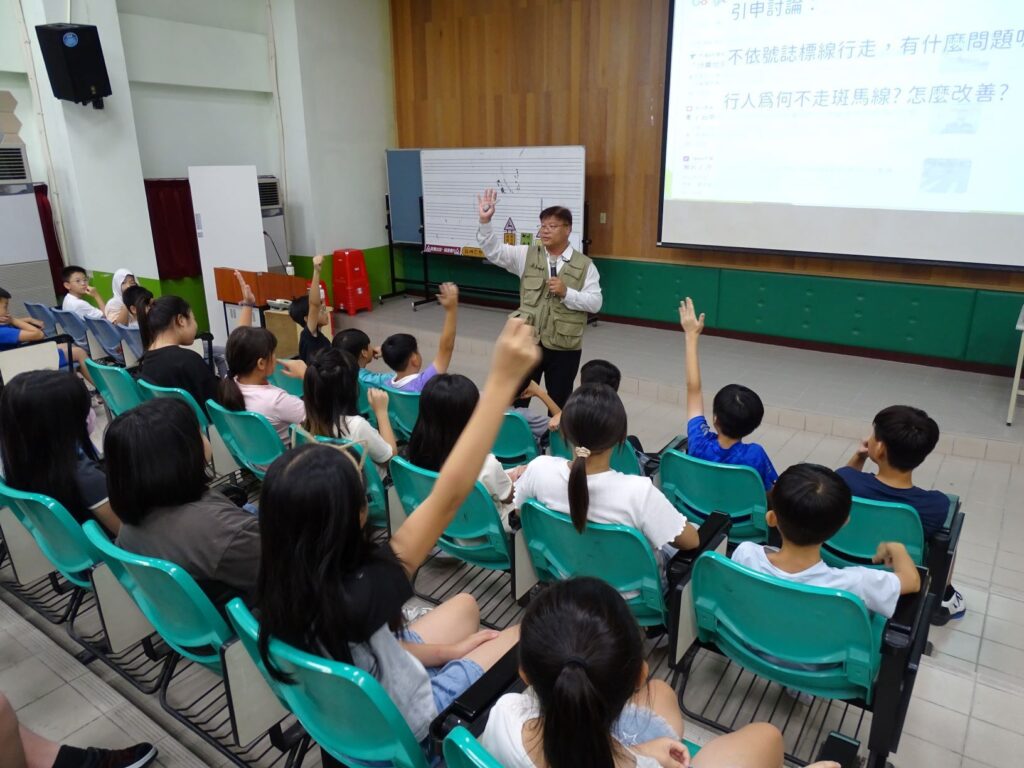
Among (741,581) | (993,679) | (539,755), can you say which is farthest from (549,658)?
(993,679)

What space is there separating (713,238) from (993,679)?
427 centimetres

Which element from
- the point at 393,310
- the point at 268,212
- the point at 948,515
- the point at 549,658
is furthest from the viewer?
the point at 393,310

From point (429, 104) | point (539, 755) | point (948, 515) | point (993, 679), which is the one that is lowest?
point (993, 679)

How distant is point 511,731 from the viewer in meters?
1.13

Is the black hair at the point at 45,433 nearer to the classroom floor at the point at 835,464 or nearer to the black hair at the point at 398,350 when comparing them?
the classroom floor at the point at 835,464

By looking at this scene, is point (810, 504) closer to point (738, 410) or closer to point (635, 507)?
point (635, 507)

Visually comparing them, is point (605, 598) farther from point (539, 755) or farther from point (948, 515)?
point (948, 515)

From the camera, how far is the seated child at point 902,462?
80.7 inches

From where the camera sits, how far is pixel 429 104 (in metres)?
7.46

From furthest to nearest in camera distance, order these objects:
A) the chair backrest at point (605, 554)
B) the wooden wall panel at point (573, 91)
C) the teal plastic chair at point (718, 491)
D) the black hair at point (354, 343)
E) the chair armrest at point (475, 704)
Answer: the wooden wall panel at point (573, 91), the black hair at point (354, 343), the teal plastic chair at point (718, 491), the chair backrest at point (605, 554), the chair armrest at point (475, 704)

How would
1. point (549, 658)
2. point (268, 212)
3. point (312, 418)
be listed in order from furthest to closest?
point (268, 212)
point (312, 418)
point (549, 658)

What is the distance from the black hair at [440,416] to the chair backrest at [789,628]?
35.9 inches

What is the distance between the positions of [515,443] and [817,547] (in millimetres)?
1445

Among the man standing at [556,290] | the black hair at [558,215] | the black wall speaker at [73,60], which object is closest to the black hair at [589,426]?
the man standing at [556,290]
